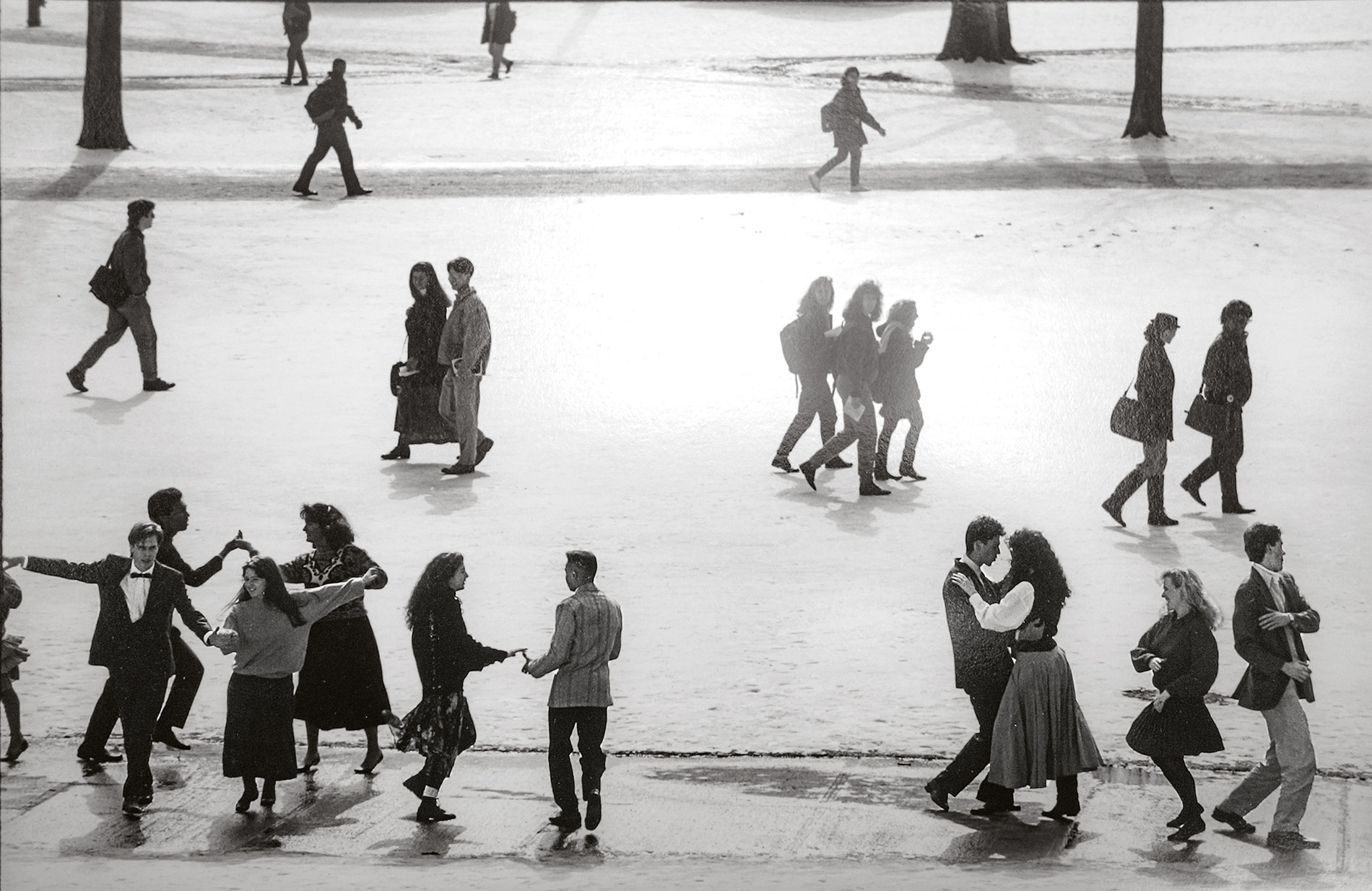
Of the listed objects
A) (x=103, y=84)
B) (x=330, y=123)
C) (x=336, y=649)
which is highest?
(x=103, y=84)

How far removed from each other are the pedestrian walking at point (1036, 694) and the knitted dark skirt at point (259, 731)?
265 centimetres

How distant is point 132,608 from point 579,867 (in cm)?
207

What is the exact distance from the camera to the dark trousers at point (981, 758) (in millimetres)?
7652

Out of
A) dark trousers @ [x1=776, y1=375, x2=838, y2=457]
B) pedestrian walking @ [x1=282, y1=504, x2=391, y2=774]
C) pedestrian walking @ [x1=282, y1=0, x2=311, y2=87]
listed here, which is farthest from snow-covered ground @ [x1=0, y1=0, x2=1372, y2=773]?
pedestrian walking @ [x1=282, y1=0, x2=311, y2=87]

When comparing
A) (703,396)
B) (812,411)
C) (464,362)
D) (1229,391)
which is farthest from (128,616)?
(703,396)

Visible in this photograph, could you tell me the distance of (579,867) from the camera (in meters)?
7.11

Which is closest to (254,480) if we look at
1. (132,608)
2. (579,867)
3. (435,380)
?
(435,380)

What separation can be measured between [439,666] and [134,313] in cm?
700

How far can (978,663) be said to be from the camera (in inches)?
302

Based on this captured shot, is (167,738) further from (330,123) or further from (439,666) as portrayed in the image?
(330,123)

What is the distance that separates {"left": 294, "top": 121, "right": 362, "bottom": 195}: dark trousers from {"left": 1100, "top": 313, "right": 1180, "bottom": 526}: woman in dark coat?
1000cm

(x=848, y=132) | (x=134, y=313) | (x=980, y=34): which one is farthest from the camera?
(x=980, y=34)

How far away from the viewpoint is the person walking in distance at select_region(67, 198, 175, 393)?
13625 mm

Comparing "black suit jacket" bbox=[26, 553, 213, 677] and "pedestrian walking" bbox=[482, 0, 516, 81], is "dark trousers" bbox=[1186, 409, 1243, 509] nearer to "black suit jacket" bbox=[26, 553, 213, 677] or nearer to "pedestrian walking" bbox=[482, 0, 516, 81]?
"black suit jacket" bbox=[26, 553, 213, 677]
